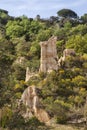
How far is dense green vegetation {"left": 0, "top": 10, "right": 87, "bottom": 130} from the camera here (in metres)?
15.5

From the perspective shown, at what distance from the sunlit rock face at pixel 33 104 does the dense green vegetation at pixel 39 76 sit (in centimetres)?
31

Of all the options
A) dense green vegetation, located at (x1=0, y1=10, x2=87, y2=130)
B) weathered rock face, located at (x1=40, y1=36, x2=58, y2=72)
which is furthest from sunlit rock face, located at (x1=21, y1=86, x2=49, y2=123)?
weathered rock face, located at (x1=40, y1=36, x2=58, y2=72)

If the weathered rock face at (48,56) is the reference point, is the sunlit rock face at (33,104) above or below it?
below

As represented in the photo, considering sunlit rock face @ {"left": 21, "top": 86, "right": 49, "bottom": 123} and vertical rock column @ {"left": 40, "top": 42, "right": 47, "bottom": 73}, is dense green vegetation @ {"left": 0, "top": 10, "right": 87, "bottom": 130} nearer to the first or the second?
sunlit rock face @ {"left": 21, "top": 86, "right": 49, "bottom": 123}

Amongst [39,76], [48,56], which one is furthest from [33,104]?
[48,56]

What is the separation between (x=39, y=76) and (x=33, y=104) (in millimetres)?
4261

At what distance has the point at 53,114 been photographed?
21.6m

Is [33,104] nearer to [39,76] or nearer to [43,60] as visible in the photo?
[39,76]

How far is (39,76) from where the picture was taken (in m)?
26.4

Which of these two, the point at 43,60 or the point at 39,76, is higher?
the point at 43,60

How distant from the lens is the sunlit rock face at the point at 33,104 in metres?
21.4

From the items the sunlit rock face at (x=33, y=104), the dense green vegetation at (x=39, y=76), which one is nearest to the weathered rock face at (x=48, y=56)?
the dense green vegetation at (x=39, y=76)

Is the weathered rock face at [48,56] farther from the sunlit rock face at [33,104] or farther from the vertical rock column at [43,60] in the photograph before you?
the sunlit rock face at [33,104]

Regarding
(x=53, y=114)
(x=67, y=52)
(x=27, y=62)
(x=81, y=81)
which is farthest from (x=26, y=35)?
(x=53, y=114)
